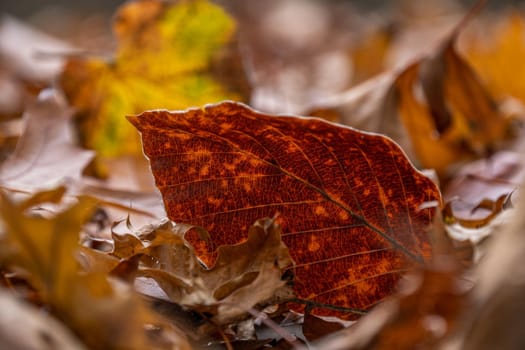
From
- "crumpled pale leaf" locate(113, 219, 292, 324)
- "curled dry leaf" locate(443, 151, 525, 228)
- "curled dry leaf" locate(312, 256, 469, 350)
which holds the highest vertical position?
"curled dry leaf" locate(312, 256, 469, 350)

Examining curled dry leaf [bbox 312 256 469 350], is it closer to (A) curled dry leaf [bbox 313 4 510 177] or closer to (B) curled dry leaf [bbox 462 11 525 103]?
(A) curled dry leaf [bbox 313 4 510 177]

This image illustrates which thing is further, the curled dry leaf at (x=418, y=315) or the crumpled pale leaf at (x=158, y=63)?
the crumpled pale leaf at (x=158, y=63)

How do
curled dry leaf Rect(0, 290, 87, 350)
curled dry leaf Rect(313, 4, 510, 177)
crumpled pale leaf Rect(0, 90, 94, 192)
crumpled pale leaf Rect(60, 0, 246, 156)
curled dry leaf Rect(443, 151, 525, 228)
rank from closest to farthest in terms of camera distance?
1. curled dry leaf Rect(0, 290, 87, 350)
2. curled dry leaf Rect(443, 151, 525, 228)
3. crumpled pale leaf Rect(0, 90, 94, 192)
4. curled dry leaf Rect(313, 4, 510, 177)
5. crumpled pale leaf Rect(60, 0, 246, 156)

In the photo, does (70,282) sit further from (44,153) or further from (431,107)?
(431,107)

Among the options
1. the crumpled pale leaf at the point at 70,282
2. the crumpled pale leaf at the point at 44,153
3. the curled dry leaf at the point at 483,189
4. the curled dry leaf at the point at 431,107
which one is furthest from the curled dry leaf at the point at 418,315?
the curled dry leaf at the point at 431,107

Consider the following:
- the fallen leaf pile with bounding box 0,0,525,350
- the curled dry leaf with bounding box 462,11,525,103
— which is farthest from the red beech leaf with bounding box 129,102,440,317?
the curled dry leaf with bounding box 462,11,525,103

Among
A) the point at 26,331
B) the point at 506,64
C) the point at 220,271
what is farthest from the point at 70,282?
the point at 506,64

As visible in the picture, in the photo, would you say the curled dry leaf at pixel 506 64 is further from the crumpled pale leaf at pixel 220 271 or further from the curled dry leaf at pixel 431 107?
the crumpled pale leaf at pixel 220 271
